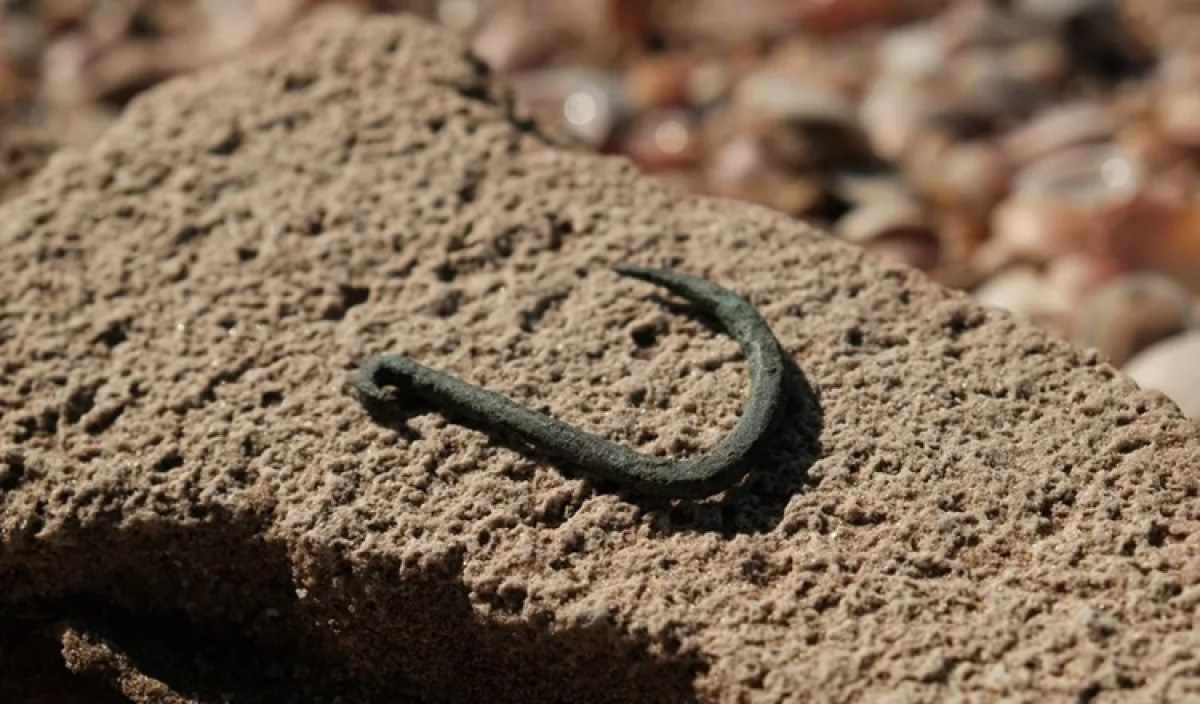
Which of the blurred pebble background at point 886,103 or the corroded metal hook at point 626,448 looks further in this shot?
the blurred pebble background at point 886,103

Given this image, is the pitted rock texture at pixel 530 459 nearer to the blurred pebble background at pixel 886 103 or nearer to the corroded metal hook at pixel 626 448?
the corroded metal hook at pixel 626 448

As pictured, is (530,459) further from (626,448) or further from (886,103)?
(886,103)

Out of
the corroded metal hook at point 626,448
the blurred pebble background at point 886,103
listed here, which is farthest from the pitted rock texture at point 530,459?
the blurred pebble background at point 886,103

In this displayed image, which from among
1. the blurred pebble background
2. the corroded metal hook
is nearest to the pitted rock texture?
the corroded metal hook

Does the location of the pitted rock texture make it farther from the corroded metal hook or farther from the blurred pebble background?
the blurred pebble background

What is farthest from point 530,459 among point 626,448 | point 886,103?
point 886,103

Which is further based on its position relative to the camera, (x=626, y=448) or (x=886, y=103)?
(x=886, y=103)

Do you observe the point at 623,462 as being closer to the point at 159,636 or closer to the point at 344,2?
the point at 159,636

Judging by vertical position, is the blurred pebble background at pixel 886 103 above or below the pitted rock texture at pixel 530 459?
above
